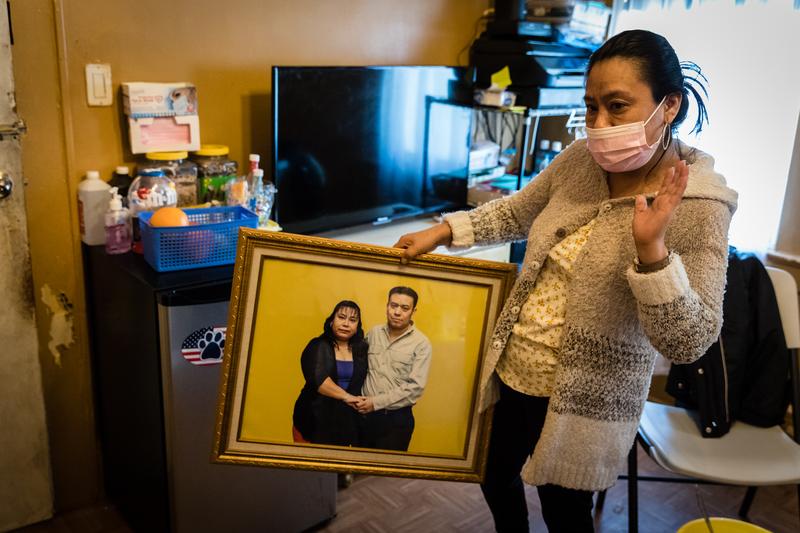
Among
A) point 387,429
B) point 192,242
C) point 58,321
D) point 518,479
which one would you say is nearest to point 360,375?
point 387,429

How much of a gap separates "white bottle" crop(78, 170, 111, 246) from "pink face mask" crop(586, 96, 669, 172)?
4.48ft

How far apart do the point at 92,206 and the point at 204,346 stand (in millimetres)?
536

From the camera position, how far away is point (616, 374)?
139 centimetres

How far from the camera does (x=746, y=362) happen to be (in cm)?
220

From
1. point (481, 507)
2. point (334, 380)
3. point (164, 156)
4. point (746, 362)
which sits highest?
point (164, 156)

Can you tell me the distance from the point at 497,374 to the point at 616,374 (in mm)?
272

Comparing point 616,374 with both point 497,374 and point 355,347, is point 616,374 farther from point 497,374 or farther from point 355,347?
point 355,347

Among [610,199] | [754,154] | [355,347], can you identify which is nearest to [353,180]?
[355,347]

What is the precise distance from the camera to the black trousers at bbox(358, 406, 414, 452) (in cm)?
158

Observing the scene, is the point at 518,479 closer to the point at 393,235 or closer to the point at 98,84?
the point at 393,235

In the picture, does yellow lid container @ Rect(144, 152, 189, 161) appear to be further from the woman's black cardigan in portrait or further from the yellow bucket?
the yellow bucket

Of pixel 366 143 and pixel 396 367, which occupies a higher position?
pixel 366 143

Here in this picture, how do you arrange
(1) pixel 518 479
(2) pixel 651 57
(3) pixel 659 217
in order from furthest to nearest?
(1) pixel 518 479, (2) pixel 651 57, (3) pixel 659 217

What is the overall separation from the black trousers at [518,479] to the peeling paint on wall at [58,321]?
1.32m
